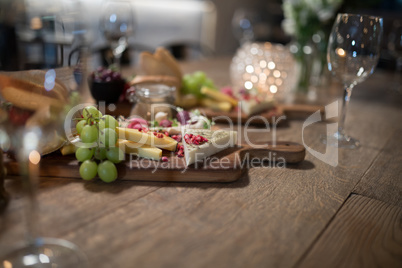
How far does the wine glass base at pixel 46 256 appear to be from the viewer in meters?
0.56

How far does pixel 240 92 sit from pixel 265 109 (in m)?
0.12

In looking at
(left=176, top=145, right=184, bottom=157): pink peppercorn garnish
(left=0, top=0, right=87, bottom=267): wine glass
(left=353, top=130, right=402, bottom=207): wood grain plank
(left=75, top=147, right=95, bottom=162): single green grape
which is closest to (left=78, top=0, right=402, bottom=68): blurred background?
(left=353, top=130, right=402, bottom=207): wood grain plank

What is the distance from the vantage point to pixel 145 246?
60 cm

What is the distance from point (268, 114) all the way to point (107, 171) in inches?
30.0

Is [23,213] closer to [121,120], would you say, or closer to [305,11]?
[121,120]

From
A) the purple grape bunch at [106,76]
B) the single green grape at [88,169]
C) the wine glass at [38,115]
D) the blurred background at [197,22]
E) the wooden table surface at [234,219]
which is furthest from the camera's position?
the blurred background at [197,22]

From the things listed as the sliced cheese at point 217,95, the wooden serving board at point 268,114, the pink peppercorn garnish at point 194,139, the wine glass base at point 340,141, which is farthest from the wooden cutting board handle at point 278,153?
the sliced cheese at point 217,95

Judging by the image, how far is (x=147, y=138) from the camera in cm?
91

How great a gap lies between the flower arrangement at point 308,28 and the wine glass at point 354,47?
2.21 feet

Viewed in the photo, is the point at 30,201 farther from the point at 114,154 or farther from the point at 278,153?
the point at 278,153

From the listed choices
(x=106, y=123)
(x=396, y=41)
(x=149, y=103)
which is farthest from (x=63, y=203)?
(x=396, y=41)

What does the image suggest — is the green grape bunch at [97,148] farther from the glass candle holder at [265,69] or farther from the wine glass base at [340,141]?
the glass candle holder at [265,69]

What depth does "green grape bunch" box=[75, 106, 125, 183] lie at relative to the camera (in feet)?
2.62

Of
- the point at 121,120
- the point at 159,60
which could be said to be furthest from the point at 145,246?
the point at 159,60
